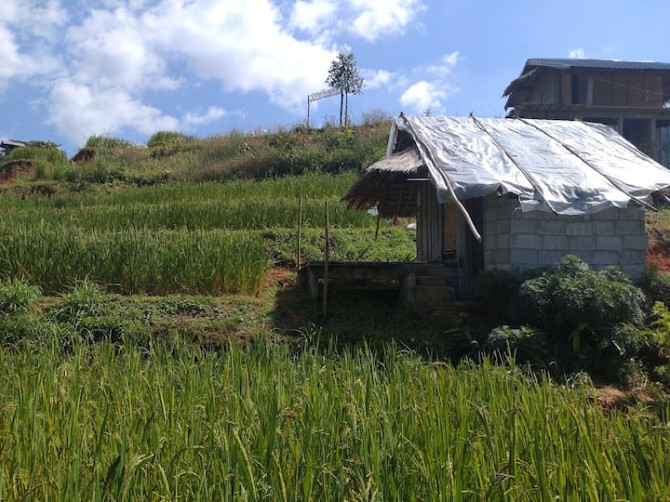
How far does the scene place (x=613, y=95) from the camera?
21.7 meters

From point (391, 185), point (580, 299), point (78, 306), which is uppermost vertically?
point (391, 185)

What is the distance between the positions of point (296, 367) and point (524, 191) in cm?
507

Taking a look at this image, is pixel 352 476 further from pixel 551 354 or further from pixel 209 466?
pixel 551 354

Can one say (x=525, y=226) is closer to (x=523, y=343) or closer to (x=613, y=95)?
(x=523, y=343)

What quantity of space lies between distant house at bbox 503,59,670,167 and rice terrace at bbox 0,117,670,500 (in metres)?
4.69

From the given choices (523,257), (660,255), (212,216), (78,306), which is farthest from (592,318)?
(212,216)

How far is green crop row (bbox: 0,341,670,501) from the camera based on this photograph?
253cm

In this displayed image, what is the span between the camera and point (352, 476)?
2730 mm

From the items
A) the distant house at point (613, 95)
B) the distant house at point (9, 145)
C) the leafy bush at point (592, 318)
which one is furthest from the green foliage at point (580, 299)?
the distant house at point (9, 145)

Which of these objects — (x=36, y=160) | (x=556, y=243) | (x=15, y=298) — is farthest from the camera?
(x=36, y=160)

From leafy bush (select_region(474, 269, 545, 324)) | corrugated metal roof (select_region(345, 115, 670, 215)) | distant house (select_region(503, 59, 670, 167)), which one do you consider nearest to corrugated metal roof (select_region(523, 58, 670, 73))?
distant house (select_region(503, 59, 670, 167))

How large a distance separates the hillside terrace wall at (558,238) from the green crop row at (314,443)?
5.06 meters

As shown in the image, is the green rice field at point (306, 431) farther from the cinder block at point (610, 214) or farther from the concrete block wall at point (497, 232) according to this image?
the cinder block at point (610, 214)

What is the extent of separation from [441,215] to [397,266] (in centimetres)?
195
